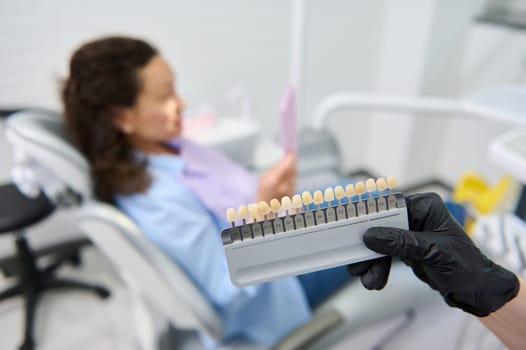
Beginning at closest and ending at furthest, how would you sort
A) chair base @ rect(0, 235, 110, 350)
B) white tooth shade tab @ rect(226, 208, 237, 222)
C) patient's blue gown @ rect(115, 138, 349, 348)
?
1. white tooth shade tab @ rect(226, 208, 237, 222)
2. patient's blue gown @ rect(115, 138, 349, 348)
3. chair base @ rect(0, 235, 110, 350)

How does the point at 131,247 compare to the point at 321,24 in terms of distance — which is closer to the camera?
the point at 131,247

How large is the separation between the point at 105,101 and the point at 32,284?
1.22 m

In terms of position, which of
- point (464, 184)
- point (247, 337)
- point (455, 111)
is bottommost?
point (247, 337)

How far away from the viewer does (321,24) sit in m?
2.06

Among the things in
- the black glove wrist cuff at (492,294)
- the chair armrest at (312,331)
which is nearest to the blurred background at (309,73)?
the chair armrest at (312,331)

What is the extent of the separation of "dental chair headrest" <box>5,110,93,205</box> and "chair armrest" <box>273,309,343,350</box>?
62 centimetres

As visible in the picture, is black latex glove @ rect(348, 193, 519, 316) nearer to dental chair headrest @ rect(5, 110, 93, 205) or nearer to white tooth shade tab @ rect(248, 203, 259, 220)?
white tooth shade tab @ rect(248, 203, 259, 220)

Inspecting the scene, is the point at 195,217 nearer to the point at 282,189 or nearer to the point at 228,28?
the point at 282,189

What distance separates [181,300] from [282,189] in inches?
16.8

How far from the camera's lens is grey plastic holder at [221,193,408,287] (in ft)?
1.59

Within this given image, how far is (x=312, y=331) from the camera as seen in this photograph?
883 mm

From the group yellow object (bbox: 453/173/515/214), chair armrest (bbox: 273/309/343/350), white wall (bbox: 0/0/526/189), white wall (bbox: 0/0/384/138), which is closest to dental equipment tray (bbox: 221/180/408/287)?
chair armrest (bbox: 273/309/343/350)

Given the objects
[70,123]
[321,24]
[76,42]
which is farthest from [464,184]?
[76,42]

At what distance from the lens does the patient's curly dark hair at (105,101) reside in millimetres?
1010
